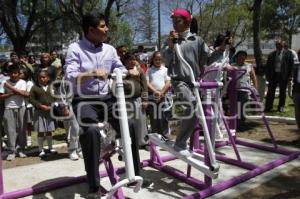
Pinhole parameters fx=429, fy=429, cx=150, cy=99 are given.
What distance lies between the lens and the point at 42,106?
22.4 feet

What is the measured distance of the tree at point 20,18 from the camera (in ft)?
81.3

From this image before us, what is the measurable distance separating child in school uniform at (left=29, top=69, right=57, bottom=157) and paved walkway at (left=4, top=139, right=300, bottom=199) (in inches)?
25.3

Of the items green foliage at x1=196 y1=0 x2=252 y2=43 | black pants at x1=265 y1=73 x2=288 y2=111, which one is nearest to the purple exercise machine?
black pants at x1=265 y1=73 x2=288 y2=111

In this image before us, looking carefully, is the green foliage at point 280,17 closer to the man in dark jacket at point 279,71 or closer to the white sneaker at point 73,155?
the man in dark jacket at point 279,71

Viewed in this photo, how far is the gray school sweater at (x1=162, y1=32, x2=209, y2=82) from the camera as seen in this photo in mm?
5141

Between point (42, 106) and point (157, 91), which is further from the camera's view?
point (157, 91)

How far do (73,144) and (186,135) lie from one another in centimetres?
227

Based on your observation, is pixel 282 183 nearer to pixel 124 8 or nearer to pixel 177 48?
pixel 177 48

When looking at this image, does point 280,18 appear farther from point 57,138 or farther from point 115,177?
point 115,177

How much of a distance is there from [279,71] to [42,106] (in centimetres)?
647

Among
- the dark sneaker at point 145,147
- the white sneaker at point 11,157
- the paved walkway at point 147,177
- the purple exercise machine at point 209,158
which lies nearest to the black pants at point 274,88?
the purple exercise machine at point 209,158

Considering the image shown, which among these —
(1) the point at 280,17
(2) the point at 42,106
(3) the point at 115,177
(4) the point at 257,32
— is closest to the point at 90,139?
(3) the point at 115,177

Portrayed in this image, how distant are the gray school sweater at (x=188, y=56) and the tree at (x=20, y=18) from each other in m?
21.0

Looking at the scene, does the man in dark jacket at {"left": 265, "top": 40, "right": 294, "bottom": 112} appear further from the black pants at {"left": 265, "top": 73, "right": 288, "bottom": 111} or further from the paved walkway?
the paved walkway
